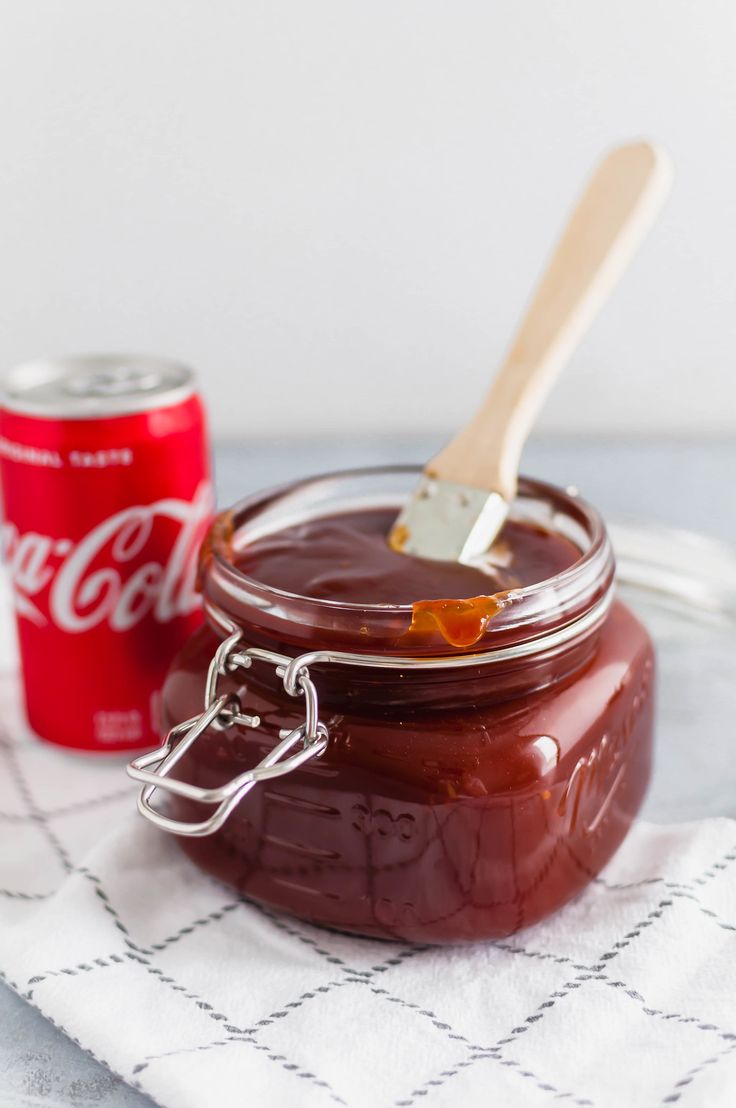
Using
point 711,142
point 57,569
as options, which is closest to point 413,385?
point 711,142

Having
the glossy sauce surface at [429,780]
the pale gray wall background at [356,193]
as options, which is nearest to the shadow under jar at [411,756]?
the glossy sauce surface at [429,780]

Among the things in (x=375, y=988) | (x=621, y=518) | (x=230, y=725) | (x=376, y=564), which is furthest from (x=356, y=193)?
(x=375, y=988)

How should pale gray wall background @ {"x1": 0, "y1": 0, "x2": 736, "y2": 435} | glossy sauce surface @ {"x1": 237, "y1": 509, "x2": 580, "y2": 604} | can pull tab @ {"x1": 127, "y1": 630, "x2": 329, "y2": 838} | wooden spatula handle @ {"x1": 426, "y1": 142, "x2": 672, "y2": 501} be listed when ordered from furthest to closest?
pale gray wall background @ {"x1": 0, "y1": 0, "x2": 736, "y2": 435} → wooden spatula handle @ {"x1": 426, "y1": 142, "x2": 672, "y2": 501} → glossy sauce surface @ {"x1": 237, "y1": 509, "x2": 580, "y2": 604} → can pull tab @ {"x1": 127, "y1": 630, "x2": 329, "y2": 838}

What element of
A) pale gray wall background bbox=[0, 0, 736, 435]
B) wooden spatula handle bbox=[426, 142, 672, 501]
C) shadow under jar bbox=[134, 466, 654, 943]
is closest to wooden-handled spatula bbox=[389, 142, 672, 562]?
wooden spatula handle bbox=[426, 142, 672, 501]

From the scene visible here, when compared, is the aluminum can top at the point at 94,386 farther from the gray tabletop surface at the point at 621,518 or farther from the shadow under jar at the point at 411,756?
the gray tabletop surface at the point at 621,518

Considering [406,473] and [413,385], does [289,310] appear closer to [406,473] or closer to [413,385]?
[413,385]

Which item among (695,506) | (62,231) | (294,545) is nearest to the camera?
Result: (294,545)

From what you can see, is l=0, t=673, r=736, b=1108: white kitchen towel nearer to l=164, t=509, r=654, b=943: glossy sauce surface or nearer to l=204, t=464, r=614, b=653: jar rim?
l=164, t=509, r=654, b=943: glossy sauce surface

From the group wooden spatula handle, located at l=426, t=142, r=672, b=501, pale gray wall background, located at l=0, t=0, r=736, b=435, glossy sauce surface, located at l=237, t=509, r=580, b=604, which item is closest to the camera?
glossy sauce surface, located at l=237, t=509, r=580, b=604

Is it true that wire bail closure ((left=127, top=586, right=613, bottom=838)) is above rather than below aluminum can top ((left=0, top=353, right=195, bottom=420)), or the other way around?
below
